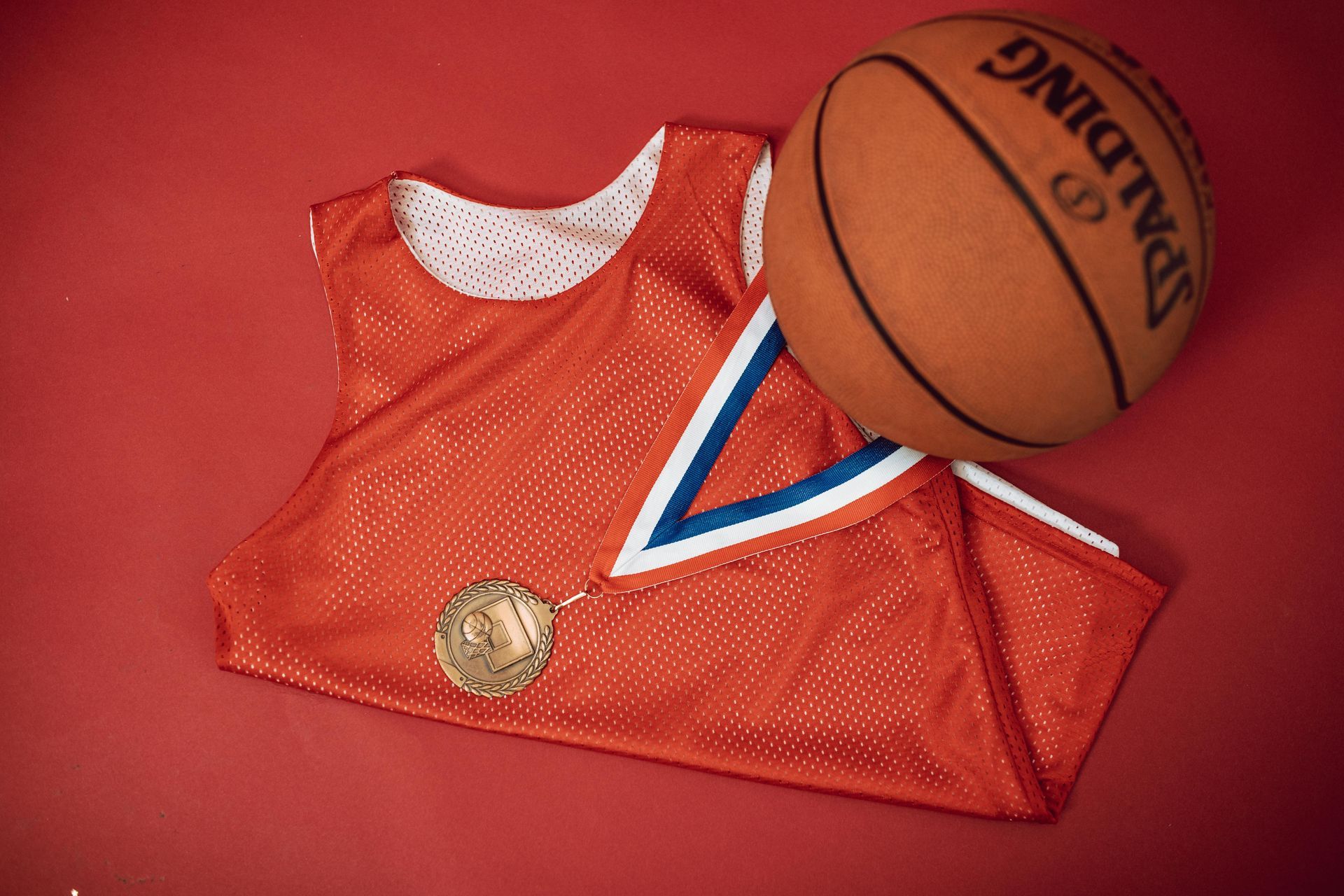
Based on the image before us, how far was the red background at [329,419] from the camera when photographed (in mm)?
1019

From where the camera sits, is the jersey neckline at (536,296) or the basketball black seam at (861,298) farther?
the jersey neckline at (536,296)

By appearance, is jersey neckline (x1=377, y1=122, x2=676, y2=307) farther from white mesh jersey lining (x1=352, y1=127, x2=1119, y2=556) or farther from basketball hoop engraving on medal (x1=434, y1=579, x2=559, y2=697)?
basketball hoop engraving on medal (x1=434, y1=579, x2=559, y2=697)

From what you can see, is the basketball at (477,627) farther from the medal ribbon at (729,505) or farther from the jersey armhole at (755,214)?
the jersey armhole at (755,214)

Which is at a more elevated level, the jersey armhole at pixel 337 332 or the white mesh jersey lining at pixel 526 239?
the white mesh jersey lining at pixel 526 239

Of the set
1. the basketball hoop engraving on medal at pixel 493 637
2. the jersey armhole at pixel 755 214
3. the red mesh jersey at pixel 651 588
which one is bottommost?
the basketball hoop engraving on medal at pixel 493 637

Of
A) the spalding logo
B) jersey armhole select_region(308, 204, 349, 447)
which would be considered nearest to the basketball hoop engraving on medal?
jersey armhole select_region(308, 204, 349, 447)

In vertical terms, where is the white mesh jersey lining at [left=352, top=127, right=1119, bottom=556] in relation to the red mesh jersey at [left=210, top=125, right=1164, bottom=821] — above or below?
above

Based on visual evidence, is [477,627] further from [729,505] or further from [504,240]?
[504,240]

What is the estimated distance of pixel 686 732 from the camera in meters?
0.97

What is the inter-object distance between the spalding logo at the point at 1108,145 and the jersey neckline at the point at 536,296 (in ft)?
1.41

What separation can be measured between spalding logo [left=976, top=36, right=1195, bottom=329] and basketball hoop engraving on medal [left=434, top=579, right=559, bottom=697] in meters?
0.67

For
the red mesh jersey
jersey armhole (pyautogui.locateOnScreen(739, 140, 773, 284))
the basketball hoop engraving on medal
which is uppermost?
jersey armhole (pyautogui.locateOnScreen(739, 140, 773, 284))

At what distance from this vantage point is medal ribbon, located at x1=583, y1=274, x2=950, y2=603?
951 millimetres

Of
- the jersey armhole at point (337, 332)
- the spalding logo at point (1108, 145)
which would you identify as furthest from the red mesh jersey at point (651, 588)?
the spalding logo at point (1108, 145)
